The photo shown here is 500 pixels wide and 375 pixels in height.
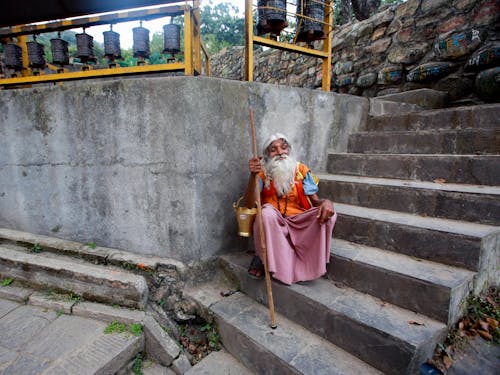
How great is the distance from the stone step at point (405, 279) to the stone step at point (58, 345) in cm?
191

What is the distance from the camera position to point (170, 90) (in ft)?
8.66

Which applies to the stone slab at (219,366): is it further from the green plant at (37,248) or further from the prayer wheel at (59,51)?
the prayer wheel at (59,51)

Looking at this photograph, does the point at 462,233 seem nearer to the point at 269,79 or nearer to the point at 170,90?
the point at 170,90

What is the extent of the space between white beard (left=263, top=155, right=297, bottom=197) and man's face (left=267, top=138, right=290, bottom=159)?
0.19 ft


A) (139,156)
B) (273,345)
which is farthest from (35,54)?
(273,345)

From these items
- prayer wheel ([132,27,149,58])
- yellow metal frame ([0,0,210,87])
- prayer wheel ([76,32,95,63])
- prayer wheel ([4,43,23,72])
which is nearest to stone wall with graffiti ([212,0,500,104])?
yellow metal frame ([0,0,210,87])

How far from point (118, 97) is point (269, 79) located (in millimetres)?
6942

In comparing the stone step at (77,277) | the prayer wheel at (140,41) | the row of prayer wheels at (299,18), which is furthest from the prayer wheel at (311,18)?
the stone step at (77,277)

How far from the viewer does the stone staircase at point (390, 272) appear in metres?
1.87

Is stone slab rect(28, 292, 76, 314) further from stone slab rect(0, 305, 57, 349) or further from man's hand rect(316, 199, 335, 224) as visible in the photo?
man's hand rect(316, 199, 335, 224)

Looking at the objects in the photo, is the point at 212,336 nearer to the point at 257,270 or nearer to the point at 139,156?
the point at 257,270

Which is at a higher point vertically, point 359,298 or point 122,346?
point 359,298

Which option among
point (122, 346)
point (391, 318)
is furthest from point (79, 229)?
point (391, 318)

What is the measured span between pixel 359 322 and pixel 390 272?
1.50ft
